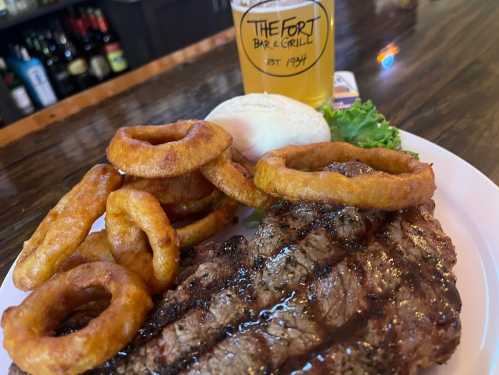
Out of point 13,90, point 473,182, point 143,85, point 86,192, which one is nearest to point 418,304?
point 473,182

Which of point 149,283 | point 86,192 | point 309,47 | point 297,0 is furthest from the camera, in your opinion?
point 309,47

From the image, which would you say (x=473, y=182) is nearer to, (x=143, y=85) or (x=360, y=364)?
(x=360, y=364)

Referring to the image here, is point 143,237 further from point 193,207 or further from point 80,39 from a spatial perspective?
point 80,39

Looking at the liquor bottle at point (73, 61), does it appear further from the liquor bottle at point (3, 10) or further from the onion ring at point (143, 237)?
the onion ring at point (143, 237)

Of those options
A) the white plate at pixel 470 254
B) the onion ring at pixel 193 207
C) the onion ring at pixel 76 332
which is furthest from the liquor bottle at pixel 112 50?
the onion ring at pixel 76 332

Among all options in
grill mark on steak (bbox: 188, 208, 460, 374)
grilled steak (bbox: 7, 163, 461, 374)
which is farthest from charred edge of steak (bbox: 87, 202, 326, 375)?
grill mark on steak (bbox: 188, 208, 460, 374)

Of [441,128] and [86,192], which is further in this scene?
[441,128]

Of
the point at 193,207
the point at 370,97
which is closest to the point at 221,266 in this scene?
the point at 193,207
